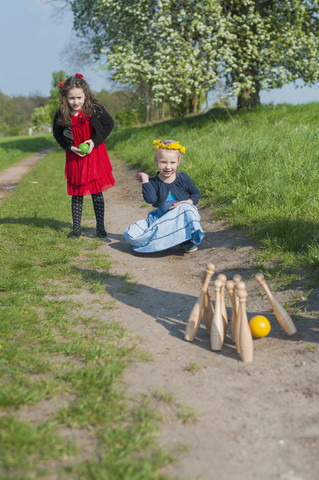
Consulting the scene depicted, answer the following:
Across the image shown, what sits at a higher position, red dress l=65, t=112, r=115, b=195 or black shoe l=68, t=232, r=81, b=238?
red dress l=65, t=112, r=115, b=195

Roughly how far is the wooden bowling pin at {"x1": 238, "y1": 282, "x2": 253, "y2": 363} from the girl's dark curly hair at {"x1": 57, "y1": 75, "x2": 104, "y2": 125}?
365 centimetres

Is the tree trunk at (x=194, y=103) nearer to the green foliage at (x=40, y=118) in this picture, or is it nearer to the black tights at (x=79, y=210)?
the black tights at (x=79, y=210)

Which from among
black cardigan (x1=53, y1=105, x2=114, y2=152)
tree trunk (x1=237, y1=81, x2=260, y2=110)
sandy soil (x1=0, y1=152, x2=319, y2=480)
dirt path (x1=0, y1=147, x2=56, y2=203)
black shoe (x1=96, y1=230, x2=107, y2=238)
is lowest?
sandy soil (x1=0, y1=152, x2=319, y2=480)

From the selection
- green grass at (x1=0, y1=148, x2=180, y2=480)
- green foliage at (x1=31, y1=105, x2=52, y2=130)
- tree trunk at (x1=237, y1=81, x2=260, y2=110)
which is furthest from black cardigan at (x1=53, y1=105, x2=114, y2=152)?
green foliage at (x1=31, y1=105, x2=52, y2=130)

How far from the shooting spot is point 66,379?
279cm

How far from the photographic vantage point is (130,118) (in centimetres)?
4362

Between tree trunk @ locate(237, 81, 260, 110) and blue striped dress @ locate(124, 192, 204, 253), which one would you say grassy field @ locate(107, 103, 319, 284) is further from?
tree trunk @ locate(237, 81, 260, 110)

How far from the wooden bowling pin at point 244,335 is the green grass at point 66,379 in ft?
2.44

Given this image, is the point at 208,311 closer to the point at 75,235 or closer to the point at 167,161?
the point at 167,161

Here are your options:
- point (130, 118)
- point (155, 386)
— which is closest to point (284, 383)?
point (155, 386)

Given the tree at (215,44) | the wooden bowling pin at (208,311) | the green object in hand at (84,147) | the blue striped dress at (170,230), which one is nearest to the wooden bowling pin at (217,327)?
the wooden bowling pin at (208,311)

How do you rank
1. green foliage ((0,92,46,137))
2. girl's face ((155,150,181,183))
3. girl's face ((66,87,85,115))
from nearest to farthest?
1. girl's face ((155,150,181,183))
2. girl's face ((66,87,85,115))
3. green foliage ((0,92,46,137))

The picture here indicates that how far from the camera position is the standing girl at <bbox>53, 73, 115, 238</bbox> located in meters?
5.68

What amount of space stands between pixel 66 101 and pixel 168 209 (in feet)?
6.28
